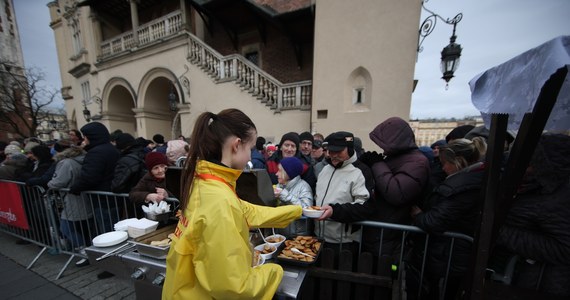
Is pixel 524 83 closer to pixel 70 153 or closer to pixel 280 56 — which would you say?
pixel 70 153

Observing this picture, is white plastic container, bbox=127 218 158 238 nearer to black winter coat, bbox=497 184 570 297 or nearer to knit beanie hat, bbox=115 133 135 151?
knit beanie hat, bbox=115 133 135 151

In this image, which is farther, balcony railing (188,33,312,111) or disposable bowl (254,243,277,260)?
balcony railing (188,33,312,111)

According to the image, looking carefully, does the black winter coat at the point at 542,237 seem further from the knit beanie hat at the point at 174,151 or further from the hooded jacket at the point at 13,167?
the hooded jacket at the point at 13,167

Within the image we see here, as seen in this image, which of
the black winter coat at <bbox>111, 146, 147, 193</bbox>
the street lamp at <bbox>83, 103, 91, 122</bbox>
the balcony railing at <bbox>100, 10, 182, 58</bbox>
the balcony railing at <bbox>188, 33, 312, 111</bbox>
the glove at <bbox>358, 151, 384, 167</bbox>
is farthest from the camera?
the street lamp at <bbox>83, 103, 91, 122</bbox>

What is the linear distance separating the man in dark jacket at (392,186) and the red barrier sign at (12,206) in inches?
196

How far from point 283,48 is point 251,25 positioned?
2.49 metres

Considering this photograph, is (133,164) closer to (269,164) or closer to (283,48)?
(269,164)

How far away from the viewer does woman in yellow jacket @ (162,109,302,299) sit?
2.95ft

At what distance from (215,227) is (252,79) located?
348 inches

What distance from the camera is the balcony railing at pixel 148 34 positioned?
34.9ft

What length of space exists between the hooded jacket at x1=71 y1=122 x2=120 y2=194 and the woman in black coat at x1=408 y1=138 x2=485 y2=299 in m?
3.85

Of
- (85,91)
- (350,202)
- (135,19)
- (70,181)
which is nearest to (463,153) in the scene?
(350,202)

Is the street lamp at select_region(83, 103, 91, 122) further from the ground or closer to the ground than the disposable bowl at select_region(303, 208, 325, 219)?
further from the ground

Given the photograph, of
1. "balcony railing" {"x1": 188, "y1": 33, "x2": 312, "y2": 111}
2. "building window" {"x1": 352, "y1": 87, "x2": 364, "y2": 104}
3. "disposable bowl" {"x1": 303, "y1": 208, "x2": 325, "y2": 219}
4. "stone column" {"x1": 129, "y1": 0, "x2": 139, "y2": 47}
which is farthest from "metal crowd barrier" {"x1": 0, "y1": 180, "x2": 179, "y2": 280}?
"stone column" {"x1": 129, "y1": 0, "x2": 139, "y2": 47}
